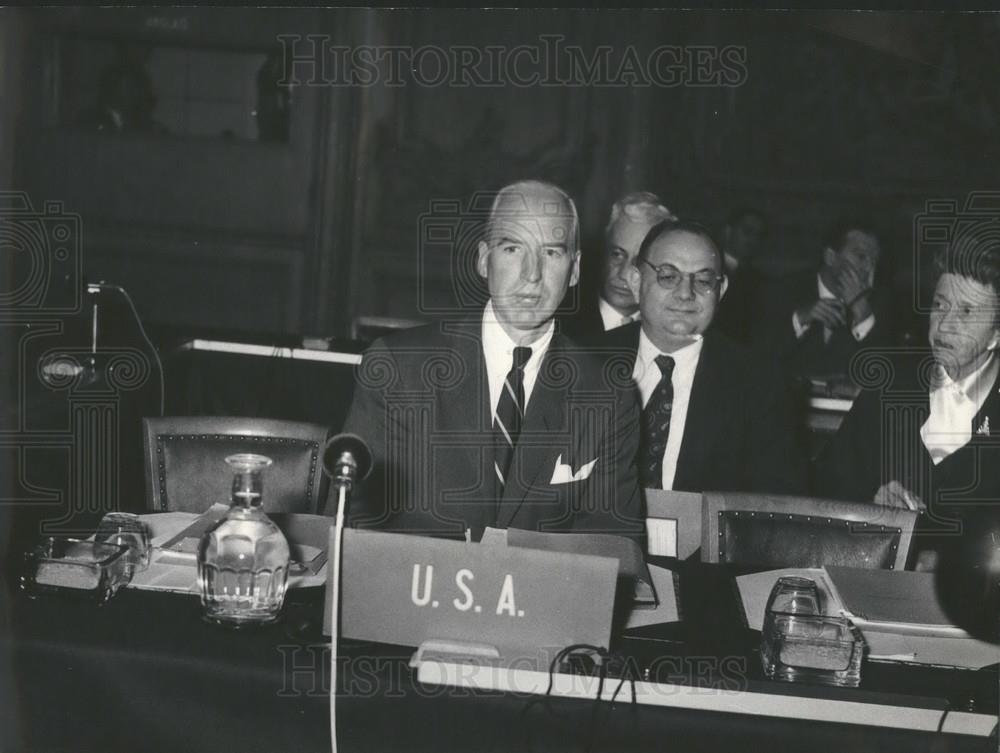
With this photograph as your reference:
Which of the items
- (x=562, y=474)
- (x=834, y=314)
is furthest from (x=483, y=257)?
(x=834, y=314)

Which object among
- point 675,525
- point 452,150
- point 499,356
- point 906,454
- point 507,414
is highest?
point 452,150

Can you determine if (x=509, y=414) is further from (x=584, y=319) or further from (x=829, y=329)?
(x=829, y=329)

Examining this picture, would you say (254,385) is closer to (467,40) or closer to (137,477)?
(137,477)

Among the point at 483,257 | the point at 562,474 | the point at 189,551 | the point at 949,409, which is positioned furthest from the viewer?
the point at 949,409

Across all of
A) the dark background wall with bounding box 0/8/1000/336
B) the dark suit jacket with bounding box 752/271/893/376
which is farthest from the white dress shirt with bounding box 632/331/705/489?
the dark background wall with bounding box 0/8/1000/336

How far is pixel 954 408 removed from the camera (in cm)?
253

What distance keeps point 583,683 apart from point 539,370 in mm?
843

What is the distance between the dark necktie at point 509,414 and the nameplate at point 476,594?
63 centimetres

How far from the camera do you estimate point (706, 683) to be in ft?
4.62

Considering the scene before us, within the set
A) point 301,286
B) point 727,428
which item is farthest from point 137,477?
point 301,286

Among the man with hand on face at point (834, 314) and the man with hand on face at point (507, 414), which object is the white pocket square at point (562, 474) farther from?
the man with hand on face at point (834, 314)

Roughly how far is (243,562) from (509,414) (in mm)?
705

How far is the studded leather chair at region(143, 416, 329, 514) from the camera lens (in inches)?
89.2

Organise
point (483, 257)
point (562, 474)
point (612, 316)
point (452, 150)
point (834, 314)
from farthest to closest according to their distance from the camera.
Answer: point (452, 150) → point (834, 314) → point (612, 316) → point (483, 257) → point (562, 474)
